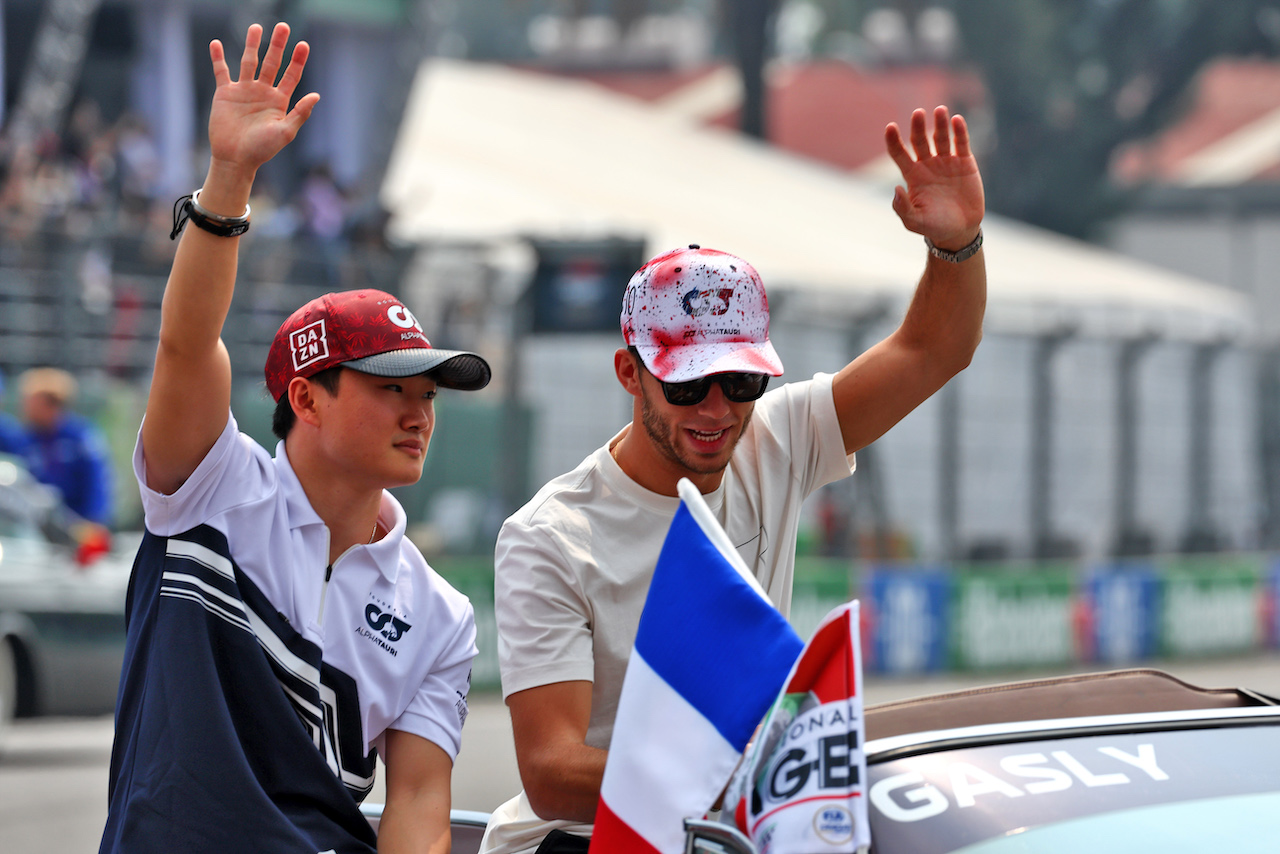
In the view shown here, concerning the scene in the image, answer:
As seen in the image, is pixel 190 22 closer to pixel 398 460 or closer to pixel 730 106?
pixel 398 460

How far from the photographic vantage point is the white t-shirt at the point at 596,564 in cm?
305

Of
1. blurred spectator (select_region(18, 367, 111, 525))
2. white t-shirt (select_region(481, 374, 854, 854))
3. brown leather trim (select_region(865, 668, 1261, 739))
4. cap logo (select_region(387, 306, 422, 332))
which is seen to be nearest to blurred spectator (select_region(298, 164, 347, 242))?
blurred spectator (select_region(18, 367, 111, 525))

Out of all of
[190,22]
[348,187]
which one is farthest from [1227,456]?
[190,22]

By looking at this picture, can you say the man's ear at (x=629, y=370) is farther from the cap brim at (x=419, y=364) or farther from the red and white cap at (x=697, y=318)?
the cap brim at (x=419, y=364)

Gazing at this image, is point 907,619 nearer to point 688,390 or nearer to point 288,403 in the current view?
point 688,390

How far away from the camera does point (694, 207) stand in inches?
993

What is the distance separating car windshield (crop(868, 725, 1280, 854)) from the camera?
2289 millimetres

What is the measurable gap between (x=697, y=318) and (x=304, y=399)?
0.72 m

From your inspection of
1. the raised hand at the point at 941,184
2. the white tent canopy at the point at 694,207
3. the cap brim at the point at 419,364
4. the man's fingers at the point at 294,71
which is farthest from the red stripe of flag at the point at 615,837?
the white tent canopy at the point at 694,207

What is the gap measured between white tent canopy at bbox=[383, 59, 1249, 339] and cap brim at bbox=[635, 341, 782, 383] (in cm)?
1205

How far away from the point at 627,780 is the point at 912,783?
0.42 meters

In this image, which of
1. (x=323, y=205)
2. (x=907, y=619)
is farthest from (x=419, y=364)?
(x=323, y=205)

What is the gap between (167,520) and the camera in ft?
9.15

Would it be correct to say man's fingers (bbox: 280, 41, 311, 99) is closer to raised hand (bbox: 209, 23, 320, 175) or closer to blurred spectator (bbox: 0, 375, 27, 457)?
raised hand (bbox: 209, 23, 320, 175)
